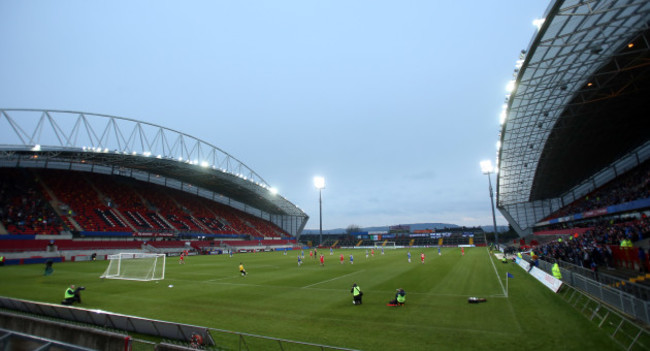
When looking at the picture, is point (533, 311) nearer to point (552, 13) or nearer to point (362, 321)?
point (362, 321)

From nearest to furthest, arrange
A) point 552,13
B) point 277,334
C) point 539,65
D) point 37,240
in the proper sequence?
1. point 277,334
2. point 552,13
3. point 539,65
4. point 37,240

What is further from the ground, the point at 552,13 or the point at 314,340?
the point at 552,13

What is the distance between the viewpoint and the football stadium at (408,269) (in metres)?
10.4

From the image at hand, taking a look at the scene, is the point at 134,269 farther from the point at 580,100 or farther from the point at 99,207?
the point at 580,100

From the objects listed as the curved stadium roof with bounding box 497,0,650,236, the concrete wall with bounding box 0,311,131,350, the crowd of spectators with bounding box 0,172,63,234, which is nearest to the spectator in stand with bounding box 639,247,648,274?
the curved stadium roof with bounding box 497,0,650,236

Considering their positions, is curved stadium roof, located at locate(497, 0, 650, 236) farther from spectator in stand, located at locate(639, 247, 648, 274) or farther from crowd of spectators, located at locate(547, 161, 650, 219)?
spectator in stand, located at locate(639, 247, 648, 274)

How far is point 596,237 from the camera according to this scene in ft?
106

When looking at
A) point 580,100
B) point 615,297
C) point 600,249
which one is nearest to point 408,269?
point 600,249

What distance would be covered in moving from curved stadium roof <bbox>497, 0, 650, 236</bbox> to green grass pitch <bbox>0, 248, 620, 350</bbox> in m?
15.2

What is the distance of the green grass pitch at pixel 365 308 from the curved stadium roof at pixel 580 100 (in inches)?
596

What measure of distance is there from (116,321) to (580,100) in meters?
37.0

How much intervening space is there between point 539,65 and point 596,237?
20.9 metres

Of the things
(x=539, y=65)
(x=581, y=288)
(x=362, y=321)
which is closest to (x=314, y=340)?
(x=362, y=321)

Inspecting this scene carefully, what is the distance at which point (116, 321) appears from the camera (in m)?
11.5
